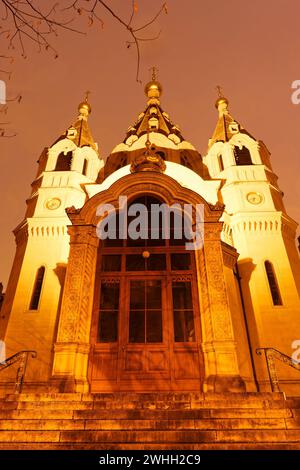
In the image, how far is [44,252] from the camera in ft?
48.6

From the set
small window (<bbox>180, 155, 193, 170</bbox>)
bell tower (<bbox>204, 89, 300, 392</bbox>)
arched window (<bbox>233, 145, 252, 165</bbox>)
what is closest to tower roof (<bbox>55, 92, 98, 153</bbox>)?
small window (<bbox>180, 155, 193, 170</bbox>)

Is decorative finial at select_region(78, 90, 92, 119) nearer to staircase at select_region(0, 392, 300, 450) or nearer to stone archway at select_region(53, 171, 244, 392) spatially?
stone archway at select_region(53, 171, 244, 392)

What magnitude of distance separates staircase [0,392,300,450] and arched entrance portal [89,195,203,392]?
2070 millimetres

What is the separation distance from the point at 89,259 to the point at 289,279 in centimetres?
839

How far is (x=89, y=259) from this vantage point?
1043 centimetres

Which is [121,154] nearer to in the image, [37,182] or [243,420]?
[37,182]

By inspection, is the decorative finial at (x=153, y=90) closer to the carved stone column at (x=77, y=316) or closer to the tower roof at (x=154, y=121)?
the tower roof at (x=154, y=121)

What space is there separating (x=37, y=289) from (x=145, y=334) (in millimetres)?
6202

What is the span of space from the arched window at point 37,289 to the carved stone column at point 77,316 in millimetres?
4255

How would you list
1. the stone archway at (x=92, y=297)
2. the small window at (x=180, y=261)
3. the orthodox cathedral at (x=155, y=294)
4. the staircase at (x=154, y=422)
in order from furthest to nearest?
the small window at (x=180, y=261)
the orthodox cathedral at (x=155, y=294)
the stone archway at (x=92, y=297)
the staircase at (x=154, y=422)

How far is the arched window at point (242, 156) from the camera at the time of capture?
63.3ft

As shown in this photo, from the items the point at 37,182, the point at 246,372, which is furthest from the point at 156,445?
the point at 37,182

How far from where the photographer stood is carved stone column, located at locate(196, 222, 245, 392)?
8.27m

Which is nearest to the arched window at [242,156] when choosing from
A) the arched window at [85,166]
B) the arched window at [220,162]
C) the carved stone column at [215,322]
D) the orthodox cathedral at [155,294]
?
the orthodox cathedral at [155,294]
